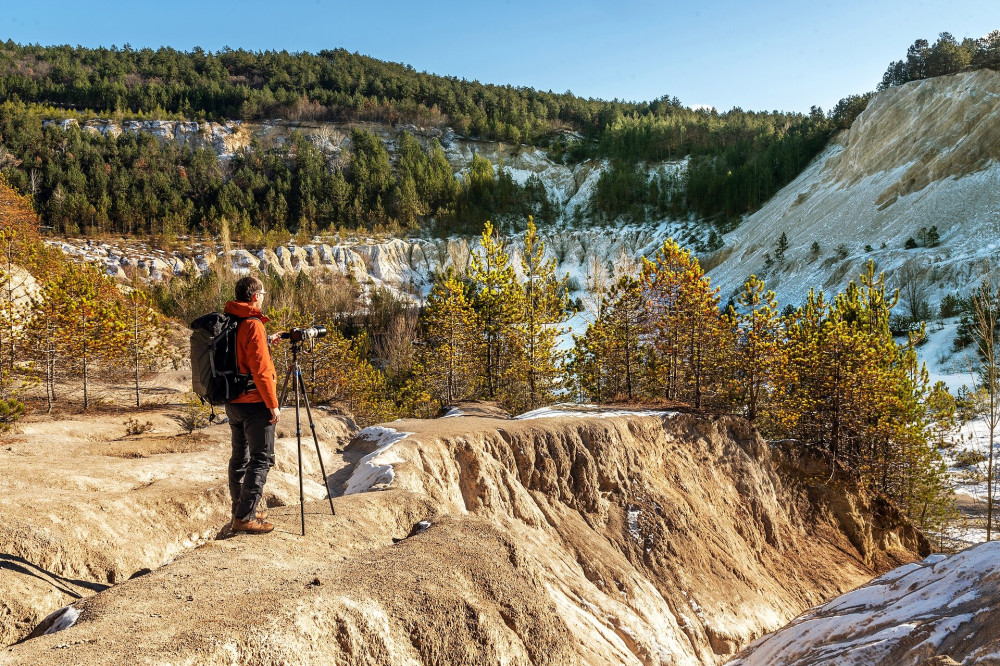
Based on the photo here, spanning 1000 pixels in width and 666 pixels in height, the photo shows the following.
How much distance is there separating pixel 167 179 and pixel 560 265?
157ft

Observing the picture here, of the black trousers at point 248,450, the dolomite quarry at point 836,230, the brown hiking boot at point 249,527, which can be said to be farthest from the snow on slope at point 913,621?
the dolomite quarry at point 836,230

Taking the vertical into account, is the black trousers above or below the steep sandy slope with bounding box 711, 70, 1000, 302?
below

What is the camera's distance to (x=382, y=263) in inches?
2418

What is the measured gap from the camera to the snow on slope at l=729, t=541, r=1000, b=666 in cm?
490

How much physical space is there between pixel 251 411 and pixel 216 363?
1.97 feet

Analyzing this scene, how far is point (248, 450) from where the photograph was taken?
5738 millimetres

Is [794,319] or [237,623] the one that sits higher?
[794,319]

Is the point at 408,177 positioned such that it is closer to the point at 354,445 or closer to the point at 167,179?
the point at 167,179

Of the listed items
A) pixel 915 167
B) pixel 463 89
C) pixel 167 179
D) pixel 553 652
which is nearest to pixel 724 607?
pixel 553 652

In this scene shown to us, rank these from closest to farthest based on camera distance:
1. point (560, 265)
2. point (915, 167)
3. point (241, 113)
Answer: point (915, 167), point (560, 265), point (241, 113)

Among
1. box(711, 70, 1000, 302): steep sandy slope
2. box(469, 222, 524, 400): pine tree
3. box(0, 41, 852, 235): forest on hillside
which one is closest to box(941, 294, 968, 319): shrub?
box(711, 70, 1000, 302): steep sandy slope

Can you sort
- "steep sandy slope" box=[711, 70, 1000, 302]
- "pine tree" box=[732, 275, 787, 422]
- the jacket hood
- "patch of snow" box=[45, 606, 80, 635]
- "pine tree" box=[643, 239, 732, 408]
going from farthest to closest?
1. "steep sandy slope" box=[711, 70, 1000, 302]
2. "pine tree" box=[643, 239, 732, 408]
3. "pine tree" box=[732, 275, 787, 422]
4. the jacket hood
5. "patch of snow" box=[45, 606, 80, 635]

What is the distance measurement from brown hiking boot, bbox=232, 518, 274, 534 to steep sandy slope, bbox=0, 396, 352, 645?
1.63m

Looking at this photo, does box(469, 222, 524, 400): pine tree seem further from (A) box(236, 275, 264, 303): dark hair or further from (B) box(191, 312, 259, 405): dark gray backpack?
(B) box(191, 312, 259, 405): dark gray backpack
